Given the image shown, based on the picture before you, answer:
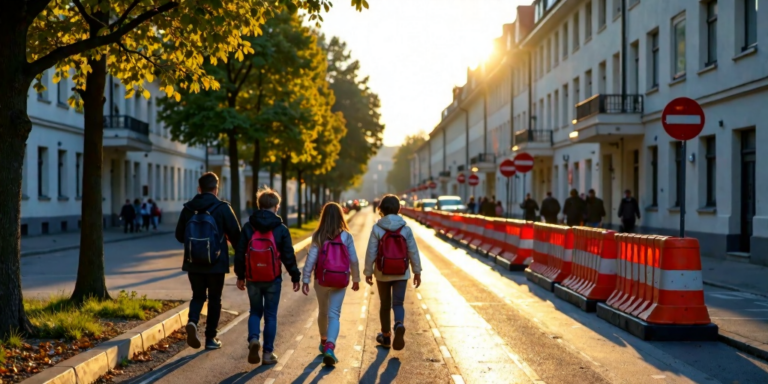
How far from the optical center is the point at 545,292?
16.5 m

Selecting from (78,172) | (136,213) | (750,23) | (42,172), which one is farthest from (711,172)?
(78,172)

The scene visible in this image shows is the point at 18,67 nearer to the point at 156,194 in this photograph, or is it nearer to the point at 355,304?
the point at 355,304

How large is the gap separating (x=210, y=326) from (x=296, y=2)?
3589 millimetres

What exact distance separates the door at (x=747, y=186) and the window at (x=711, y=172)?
71.7 inches

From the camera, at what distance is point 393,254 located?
992 cm

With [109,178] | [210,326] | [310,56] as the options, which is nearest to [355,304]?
[210,326]

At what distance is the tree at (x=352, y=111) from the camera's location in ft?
210

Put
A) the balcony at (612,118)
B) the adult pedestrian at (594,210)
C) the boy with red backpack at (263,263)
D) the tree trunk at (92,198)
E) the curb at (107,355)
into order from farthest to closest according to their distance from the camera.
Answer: the balcony at (612,118) < the adult pedestrian at (594,210) < the tree trunk at (92,198) < the boy with red backpack at (263,263) < the curb at (107,355)

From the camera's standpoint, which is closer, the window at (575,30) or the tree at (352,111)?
the window at (575,30)

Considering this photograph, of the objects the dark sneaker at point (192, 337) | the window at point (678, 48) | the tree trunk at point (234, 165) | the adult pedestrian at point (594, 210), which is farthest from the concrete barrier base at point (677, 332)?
the adult pedestrian at point (594, 210)

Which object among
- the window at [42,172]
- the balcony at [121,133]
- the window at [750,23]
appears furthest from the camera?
the balcony at [121,133]

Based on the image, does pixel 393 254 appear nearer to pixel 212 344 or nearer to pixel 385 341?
pixel 385 341

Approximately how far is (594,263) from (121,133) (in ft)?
116

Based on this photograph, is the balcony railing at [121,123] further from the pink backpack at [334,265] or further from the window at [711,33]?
the pink backpack at [334,265]
